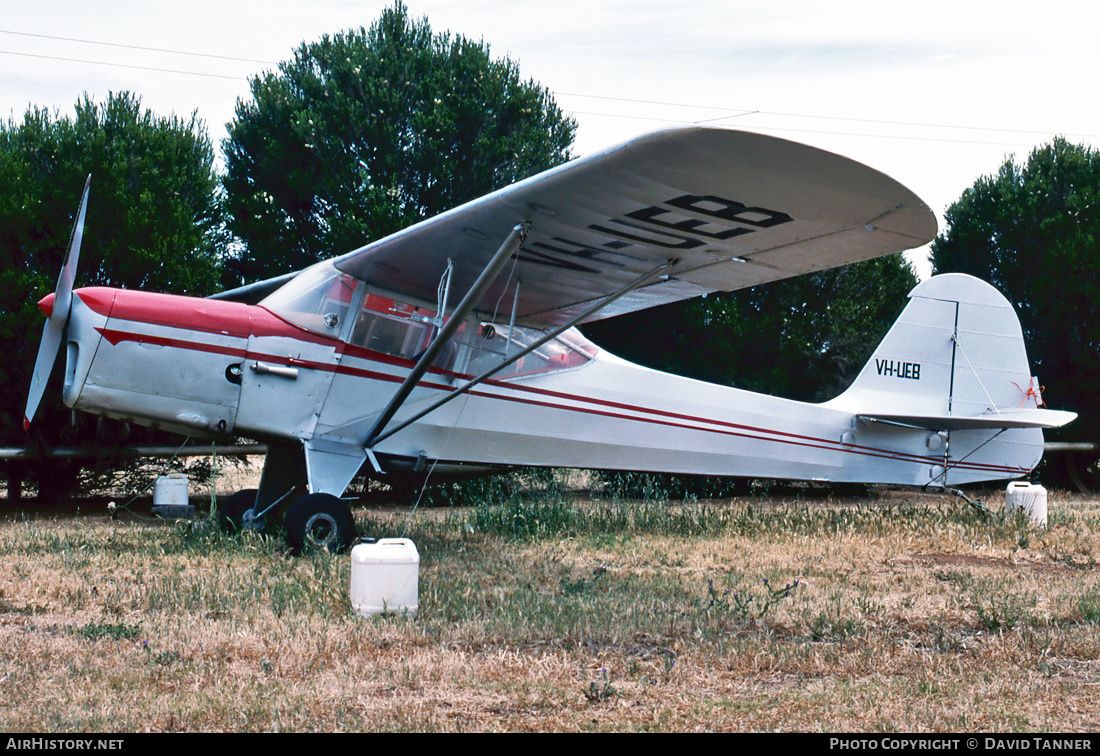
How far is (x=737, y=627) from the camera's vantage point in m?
4.78

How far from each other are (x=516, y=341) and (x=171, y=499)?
4.85 m

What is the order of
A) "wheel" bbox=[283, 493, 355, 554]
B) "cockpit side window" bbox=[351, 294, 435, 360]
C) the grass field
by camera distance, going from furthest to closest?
"cockpit side window" bbox=[351, 294, 435, 360], "wheel" bbox=[283, 493, 355, 554], the grass field

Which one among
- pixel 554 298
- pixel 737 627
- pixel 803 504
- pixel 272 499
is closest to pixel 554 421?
pixel 554 298

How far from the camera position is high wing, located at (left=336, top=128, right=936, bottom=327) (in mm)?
5191

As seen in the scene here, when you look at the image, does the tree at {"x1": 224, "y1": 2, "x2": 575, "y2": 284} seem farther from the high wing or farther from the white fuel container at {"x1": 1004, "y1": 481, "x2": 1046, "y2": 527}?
the white fuel container at {"x1": 1004, "y1": 481, "x2": 1046, "y2": 527}

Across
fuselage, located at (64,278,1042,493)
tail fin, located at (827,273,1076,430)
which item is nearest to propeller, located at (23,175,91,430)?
fuselage, located at (64,278,1042,493)

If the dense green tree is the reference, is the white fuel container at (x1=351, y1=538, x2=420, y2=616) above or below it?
below

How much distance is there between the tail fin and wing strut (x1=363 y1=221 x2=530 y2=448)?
17.4 ft

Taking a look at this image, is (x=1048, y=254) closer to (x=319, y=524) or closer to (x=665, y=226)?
(x=665, y=226)

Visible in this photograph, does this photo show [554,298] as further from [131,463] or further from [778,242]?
[131,463]

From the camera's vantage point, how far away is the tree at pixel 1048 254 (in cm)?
1625

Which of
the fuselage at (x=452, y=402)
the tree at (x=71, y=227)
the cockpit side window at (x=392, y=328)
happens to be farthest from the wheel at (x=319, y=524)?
the tree at (x=71, y=227)

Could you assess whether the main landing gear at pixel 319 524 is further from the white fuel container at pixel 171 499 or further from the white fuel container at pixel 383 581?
the white fuel container at pixel 171 499

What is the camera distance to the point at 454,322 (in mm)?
6816
